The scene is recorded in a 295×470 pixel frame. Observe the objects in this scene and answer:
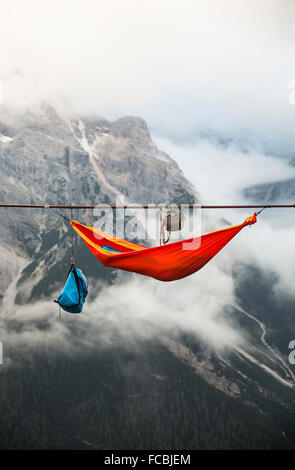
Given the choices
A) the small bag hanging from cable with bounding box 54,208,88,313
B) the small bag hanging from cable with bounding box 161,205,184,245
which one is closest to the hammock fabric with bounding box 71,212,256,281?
the small bag hanging from cable with bounding box 161,205,184,245

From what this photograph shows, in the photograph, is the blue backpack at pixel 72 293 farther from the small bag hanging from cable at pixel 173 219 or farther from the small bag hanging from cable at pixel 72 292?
the small bag hanging from cable at pixel 173 219

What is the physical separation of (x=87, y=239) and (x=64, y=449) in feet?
713

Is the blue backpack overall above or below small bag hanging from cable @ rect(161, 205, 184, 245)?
below

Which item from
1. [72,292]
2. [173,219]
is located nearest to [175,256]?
[173,219]

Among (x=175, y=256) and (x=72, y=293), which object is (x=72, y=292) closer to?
(x=72, y=293)

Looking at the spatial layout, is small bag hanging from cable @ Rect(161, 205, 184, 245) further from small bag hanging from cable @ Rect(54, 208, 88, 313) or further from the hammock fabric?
small bag hanging from cable @ Rect(54, 208, 88, 313)

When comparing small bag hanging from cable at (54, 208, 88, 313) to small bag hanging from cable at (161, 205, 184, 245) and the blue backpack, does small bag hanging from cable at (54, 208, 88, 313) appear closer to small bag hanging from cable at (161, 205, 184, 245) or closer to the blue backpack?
the blue backpack

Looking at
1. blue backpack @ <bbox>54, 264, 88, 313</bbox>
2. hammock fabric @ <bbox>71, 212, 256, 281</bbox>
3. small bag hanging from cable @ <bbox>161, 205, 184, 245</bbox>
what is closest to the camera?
hammock fabric @ <bbox>71, 212, 256, 281</bbox>

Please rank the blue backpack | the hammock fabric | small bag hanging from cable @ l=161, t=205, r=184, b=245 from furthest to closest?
the blue backpack, small bag hanging from cable @ l=161, t=205, r=184, b=245, the hammock fabric

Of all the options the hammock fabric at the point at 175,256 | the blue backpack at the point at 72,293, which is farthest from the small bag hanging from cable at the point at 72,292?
the hammock fabric at the point at 175,256

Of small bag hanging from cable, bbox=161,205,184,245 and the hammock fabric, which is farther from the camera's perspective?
small bag hanging from cable, bbox=161,205,184,245

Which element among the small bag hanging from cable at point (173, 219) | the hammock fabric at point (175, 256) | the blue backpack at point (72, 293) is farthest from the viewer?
the blue backpack at point (72, 293)
